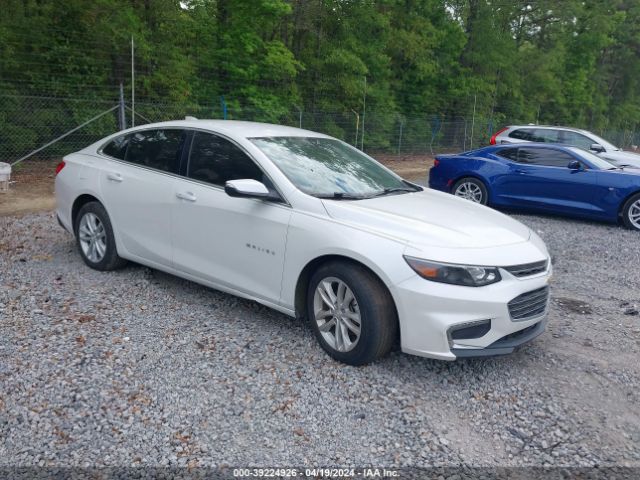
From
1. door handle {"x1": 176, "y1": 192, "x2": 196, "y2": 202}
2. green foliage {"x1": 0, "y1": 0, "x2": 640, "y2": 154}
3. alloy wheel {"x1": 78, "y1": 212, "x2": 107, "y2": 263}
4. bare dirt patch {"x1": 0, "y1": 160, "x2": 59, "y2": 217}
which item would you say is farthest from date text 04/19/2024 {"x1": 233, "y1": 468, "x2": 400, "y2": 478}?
green foliage {"x1": 0, "y1": 0, "x2": 640, "y2": 154}

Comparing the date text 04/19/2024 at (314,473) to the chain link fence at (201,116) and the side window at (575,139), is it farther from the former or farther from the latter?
the side window at (575,139)

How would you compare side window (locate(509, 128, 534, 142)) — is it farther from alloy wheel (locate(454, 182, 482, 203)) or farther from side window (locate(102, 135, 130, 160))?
side window (locate(102, 135, 130, 160))

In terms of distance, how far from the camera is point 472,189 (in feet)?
34.6

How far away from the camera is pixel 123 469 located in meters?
2.85

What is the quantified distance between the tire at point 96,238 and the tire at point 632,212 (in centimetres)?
762

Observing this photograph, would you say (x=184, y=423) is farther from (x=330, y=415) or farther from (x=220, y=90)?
(x=220, y=90)

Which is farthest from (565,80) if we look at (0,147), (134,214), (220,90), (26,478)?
(26,478)

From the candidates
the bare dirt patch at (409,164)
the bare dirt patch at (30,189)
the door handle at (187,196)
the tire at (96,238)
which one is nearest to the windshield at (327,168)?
the door handle at (187,196)

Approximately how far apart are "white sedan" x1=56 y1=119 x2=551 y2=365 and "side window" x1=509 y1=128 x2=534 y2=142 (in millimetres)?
10456

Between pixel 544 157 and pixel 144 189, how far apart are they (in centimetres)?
726

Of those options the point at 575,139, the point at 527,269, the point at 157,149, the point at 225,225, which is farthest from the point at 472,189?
the point at 225,225

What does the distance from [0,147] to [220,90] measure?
6.29 m

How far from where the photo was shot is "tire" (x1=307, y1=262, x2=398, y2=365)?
3.69 metres

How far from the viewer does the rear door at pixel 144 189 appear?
196 inches
